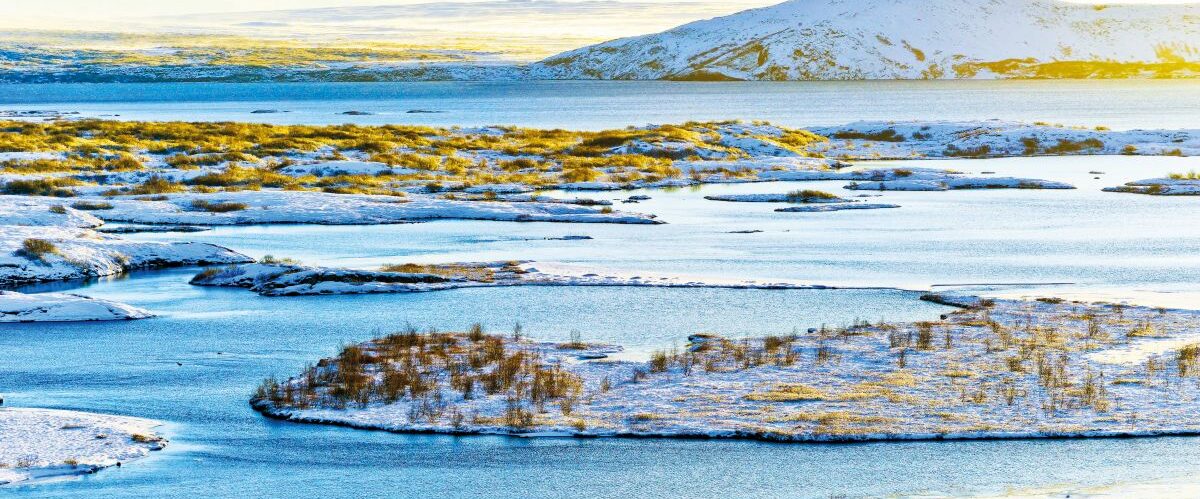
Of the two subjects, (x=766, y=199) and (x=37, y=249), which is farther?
(x=766, y=199)

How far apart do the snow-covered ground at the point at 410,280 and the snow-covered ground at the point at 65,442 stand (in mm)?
12397

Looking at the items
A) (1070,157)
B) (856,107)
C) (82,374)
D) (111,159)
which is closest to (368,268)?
(82,374)

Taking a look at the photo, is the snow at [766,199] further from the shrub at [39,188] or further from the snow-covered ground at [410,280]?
the shrub at [39,188]

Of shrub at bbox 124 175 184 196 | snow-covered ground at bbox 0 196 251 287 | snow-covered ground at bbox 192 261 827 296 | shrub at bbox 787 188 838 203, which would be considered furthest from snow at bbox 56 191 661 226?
snow-covered ground at bbox 192 261 827 296

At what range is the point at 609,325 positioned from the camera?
27453 millimetres

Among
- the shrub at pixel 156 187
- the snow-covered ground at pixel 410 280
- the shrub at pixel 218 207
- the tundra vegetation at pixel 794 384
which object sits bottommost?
the shrub at pixel 156 187

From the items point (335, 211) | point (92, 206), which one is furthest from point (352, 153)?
point (335, 211)

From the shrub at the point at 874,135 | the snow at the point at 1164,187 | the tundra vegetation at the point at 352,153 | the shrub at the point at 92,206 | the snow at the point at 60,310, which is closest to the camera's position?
the snow at the point at 60,310

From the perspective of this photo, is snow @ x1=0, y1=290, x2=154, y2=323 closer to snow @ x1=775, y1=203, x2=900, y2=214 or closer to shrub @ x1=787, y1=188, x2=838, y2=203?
snow @ x1=775, y1=203, x2=900, y2=214

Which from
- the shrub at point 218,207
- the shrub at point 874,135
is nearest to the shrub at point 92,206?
the shrub at point 218,207

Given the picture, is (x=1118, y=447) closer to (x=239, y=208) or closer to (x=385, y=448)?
(x=385, y=448)

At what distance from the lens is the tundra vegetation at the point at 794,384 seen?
19422 mm

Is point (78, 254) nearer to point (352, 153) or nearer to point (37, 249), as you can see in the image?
point (37, 249)

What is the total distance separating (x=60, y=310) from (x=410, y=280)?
763 cm
